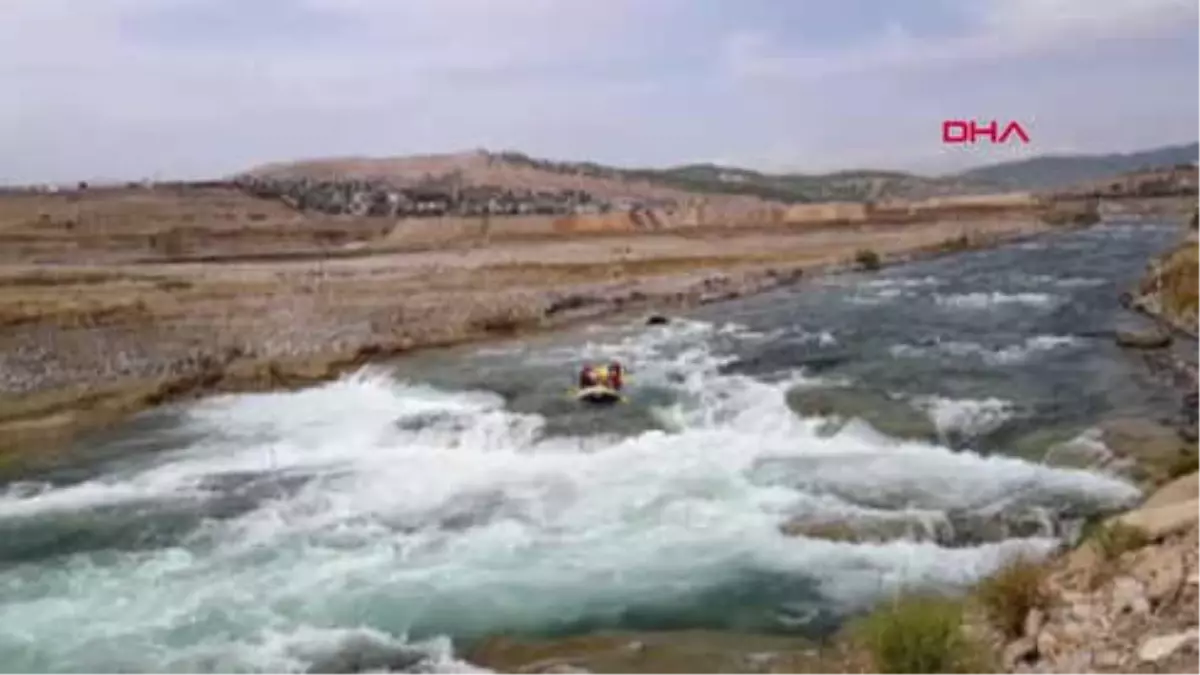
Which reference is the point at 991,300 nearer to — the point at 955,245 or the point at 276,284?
the point at 276,284

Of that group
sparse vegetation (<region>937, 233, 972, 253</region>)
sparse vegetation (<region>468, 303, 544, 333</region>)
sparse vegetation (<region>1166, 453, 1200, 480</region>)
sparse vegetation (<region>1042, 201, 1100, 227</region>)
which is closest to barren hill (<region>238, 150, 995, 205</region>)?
sparse vegetation (<region>1042, 201, 1100, 227</region>)

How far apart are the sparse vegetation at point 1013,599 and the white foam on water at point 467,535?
4.04 metres

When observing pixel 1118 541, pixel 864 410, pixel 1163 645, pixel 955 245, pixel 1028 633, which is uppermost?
pixel 1163 645

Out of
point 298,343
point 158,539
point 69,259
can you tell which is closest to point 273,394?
point 298,343

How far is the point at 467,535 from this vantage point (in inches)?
636

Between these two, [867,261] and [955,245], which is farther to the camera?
[955,245]

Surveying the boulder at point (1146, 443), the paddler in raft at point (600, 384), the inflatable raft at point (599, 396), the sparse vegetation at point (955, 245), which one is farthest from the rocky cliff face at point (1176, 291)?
the sparse vegetation at point (955, 245)

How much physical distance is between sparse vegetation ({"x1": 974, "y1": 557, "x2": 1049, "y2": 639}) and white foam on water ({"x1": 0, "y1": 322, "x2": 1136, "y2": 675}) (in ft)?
13.3

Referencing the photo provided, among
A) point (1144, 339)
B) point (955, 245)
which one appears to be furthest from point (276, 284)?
point (955, 245)

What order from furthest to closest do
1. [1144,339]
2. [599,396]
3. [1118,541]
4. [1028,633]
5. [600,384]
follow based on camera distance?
1. [1144,339]
2. [600,384]
3. [599,396]
4. [1118,541]
5. [1028,633]

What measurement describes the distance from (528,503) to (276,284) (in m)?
37.3

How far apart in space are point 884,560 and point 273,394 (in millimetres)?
17959

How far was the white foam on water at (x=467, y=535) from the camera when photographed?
1301 centimetres

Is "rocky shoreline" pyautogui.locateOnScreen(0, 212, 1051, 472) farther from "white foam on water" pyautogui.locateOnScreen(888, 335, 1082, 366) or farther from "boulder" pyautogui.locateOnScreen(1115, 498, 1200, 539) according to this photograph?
"boulder" pyautogui.locateOnScreen(1115, 498, 1200, 539)
